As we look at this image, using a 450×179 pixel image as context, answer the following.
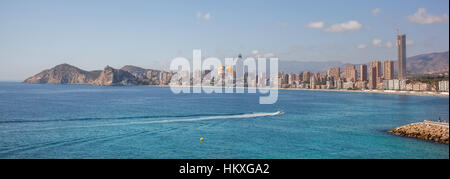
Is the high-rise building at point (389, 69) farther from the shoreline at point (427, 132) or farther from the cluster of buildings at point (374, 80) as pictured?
the shoreline at point (427, 132)

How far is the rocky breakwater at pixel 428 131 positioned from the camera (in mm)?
21109

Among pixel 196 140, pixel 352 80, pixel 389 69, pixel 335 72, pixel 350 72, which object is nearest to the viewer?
pixel 196 140

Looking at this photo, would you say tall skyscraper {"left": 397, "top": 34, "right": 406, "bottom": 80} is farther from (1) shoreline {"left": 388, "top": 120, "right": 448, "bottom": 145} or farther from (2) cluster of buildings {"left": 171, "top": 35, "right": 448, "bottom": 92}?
(1) shoreline {"left": 388, "top": 120, "right": 448, "bottom": 145}

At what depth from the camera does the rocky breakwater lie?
2111 cm

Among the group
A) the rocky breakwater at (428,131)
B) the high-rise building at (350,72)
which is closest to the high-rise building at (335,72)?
the high-rise building at (350,72)

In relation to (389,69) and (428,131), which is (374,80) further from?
(428,131)

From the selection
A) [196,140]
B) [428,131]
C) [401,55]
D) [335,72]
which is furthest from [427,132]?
[335,72]

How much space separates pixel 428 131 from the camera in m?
22.1

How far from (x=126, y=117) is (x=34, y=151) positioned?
1500cm

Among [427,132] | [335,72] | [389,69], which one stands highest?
[335,72]

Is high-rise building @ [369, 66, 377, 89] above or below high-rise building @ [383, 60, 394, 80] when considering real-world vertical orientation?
below

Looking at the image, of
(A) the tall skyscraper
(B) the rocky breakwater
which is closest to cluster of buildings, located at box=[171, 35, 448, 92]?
(A) the tall skyscraper
